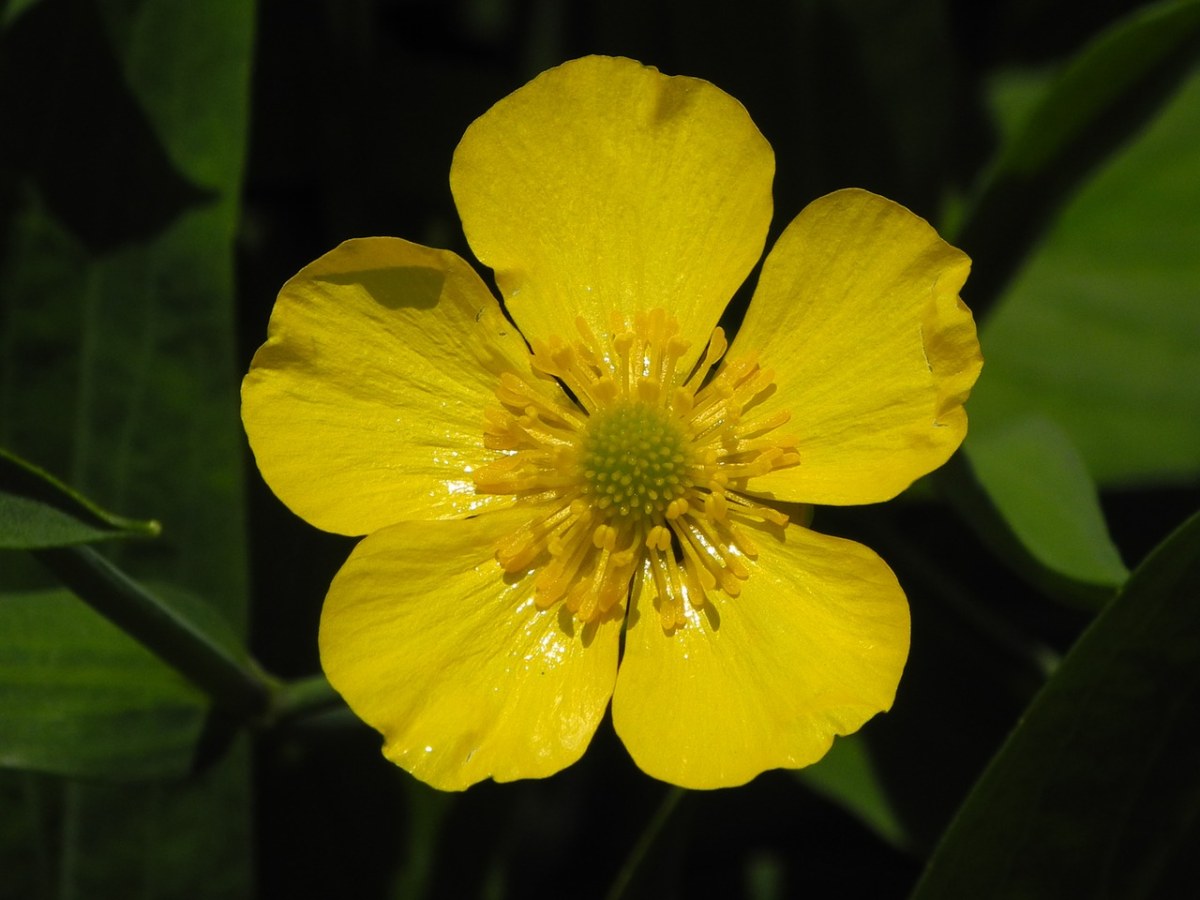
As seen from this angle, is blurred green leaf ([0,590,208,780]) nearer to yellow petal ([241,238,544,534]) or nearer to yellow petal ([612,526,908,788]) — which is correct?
yellow petal ([241,238,544,534])

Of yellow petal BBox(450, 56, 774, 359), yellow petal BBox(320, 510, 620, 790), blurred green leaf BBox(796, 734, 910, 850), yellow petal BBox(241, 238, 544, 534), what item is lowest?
blurred green leaf BBox(796, 734, 910, 850)

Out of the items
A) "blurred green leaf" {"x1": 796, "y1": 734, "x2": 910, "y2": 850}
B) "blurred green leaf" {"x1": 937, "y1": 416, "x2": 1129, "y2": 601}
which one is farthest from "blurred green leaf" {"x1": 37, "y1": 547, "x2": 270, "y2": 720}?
"blurred green leaf" {"x1": 937, "y1": 416, "x2": 1129, "y2": 601}

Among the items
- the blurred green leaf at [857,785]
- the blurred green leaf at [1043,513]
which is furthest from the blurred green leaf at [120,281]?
the blurred green leaf at [1043,513]

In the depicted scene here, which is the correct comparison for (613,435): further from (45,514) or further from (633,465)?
(45,514)

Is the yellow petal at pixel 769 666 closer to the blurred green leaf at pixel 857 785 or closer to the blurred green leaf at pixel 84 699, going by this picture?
the blurred green leaf at pixel 857 785

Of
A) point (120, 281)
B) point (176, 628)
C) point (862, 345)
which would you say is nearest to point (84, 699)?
point (176, 628)

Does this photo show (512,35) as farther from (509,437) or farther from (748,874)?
(748,874)

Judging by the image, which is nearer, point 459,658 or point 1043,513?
point 459,658
